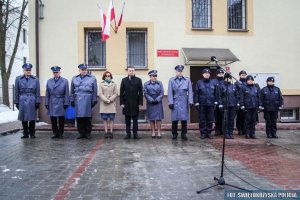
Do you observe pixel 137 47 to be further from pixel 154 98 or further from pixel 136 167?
pixel 136 167

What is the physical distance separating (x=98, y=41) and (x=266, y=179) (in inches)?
405

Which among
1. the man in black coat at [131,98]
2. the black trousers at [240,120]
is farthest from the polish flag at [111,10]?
the black trousers at [240,120]

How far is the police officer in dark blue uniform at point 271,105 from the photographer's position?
1155cm

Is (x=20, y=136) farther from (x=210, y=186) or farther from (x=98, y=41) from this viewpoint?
(x=210, y=186)

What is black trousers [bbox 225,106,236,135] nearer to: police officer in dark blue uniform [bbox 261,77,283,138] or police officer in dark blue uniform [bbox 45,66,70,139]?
police officer in dark blue uniform [bbox 261,77,283,138]

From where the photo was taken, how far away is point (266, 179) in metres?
6.26

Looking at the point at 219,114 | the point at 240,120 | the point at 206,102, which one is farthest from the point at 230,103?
the point at 240,120

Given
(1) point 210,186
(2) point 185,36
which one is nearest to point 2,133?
(2) point 185,36

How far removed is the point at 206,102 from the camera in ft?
36.7

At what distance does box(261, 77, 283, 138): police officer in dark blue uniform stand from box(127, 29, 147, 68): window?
512cm

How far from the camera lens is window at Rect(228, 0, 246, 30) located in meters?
15.4

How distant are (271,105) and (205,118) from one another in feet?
6.74

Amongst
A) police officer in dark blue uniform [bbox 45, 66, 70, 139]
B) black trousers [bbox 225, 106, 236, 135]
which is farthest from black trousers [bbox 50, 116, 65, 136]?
black trousers [bbox 225, 106, 236, 135]

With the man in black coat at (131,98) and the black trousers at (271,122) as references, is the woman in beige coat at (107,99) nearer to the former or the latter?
the man in black coat at (131,98)
